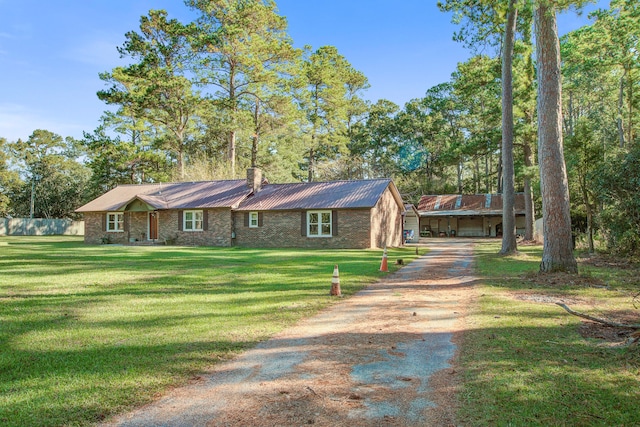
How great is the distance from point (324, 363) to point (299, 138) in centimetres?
3695

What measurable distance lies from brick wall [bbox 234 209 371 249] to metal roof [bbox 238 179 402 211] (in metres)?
0.46

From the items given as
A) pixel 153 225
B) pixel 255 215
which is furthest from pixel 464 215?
pixel 153 225

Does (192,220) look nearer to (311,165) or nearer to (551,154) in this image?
(311,165)

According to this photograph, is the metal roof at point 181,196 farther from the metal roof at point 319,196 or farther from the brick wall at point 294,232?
the brick wall at point 294,232

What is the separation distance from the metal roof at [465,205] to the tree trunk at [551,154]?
32018mm

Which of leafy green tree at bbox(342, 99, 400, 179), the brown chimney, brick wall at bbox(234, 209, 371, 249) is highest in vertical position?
leafy green tree at bbox(342, 99, 400, 179)

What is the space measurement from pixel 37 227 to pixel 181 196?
87.3ft

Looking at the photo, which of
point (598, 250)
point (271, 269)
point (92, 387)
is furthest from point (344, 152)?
point (92, 387)

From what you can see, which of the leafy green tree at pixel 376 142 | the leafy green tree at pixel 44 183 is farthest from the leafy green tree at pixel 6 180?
the leafy green tree at pixel 376 142

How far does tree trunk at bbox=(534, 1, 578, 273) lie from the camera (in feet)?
34.5

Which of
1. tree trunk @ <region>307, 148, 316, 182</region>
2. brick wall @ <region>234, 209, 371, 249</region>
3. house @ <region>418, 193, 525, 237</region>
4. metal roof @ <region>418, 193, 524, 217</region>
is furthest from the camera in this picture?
tree trunk @ <region>307, 148, 316, 182</region>

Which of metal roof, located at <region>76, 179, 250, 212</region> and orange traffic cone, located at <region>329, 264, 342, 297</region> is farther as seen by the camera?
metal roof, located at <region>76, 179, 250, 212</region>

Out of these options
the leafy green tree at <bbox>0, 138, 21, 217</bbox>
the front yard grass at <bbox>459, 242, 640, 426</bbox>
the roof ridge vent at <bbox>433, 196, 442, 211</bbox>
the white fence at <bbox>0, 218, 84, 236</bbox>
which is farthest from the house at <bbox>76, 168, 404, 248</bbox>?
the leafy green tree at <bbox>0, 138, 21, 217</bbox>

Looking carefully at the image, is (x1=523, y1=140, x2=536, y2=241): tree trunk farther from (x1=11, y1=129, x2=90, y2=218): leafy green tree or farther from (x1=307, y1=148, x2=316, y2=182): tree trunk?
(x1=11, y1=129, x2=90, y2=218): leafy green tree
